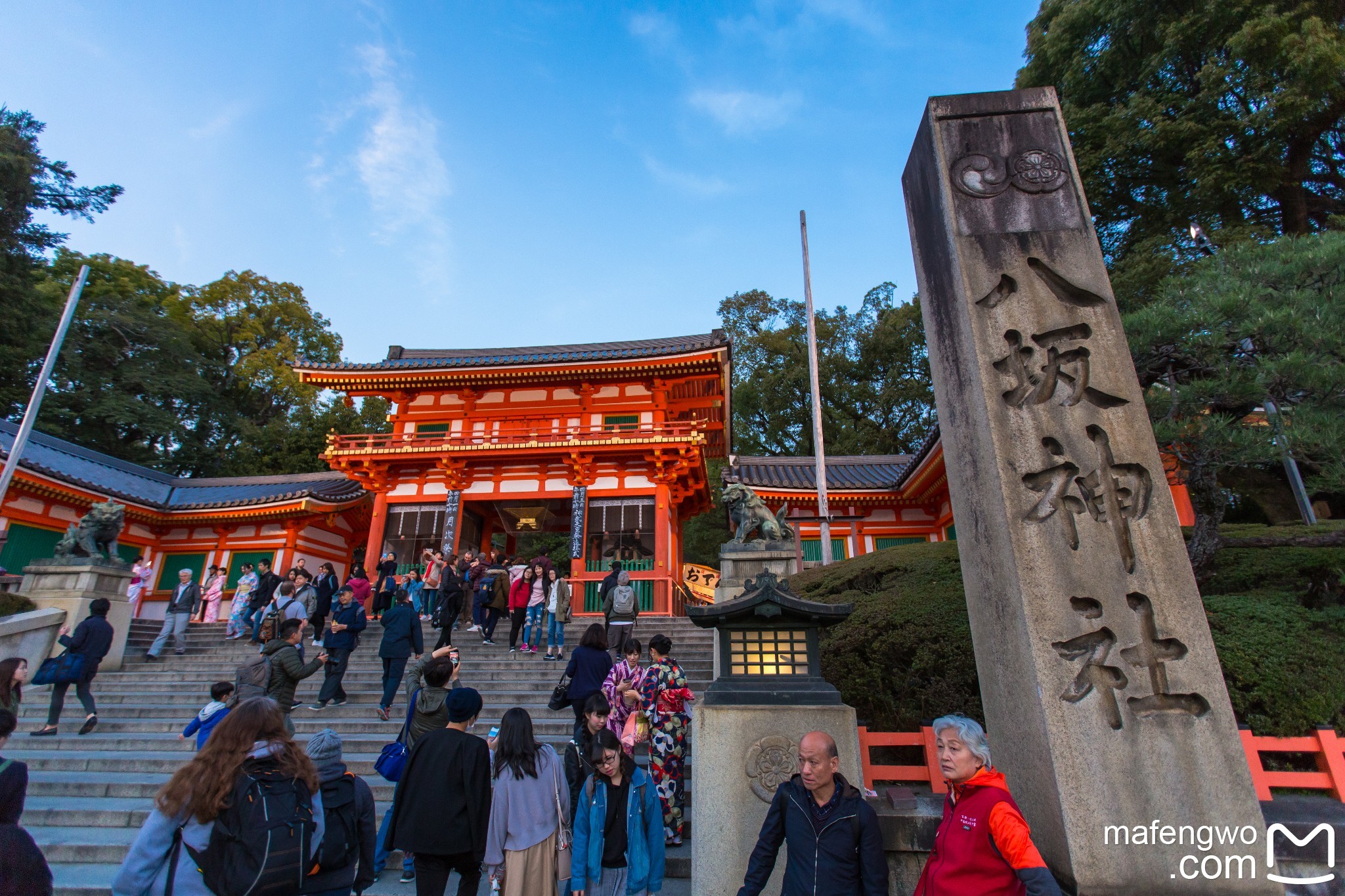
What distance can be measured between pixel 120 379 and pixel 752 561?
25.4 metres

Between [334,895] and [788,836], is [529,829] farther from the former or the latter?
[788,836]

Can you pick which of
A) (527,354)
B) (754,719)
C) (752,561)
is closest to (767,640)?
(754,719)

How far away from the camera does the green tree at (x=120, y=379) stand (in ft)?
67.5

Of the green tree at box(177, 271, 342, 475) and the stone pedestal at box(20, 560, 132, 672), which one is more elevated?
the green tree at box(177, 271, 342, 475)

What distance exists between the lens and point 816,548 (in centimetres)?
1625

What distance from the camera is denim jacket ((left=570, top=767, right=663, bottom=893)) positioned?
9.62 ft

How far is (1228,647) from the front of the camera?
4590mm

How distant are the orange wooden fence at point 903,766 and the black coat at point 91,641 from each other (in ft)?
23.6

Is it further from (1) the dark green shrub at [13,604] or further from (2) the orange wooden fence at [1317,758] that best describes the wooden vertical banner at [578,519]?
(2) the orange wooden fence at [1317,758]

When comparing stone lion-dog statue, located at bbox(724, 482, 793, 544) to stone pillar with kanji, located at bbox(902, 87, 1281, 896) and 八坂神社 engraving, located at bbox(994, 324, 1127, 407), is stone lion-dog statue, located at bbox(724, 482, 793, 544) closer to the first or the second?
stone pillar with kanji, located at bbox(902, 87, 1281, 896)

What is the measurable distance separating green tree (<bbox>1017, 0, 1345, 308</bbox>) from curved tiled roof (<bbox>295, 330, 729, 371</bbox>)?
873cm

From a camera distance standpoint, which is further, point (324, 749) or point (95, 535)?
point (95, 535)

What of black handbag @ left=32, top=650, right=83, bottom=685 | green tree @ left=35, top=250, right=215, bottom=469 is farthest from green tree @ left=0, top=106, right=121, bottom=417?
black handbag @ left=32, top=650, right=83, bottom=685

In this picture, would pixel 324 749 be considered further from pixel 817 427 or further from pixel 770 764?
pixel 817 427
